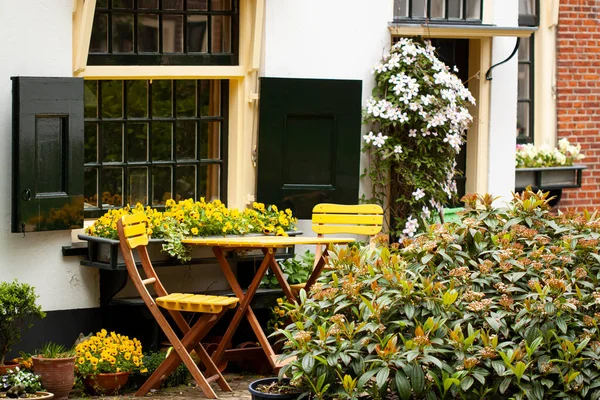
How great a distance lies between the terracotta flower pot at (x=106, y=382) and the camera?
757 centimetres

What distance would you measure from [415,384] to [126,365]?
9.44 feet

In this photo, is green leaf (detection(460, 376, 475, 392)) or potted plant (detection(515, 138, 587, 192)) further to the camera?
potted plant (detection(515, 138, 587, 192))

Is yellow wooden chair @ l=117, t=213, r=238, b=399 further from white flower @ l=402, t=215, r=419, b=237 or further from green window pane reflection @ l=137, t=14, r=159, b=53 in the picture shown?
white flower @ l=402, t=215, r=419, b=237

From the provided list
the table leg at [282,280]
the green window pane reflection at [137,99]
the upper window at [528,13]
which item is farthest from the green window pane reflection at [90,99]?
the upper window at [528,13]

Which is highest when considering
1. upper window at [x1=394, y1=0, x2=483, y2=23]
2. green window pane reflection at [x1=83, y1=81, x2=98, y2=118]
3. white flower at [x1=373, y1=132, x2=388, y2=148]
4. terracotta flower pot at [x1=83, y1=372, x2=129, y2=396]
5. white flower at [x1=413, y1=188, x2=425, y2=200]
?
upper window at [x1=394, y1=0, x2=483, y2=23]

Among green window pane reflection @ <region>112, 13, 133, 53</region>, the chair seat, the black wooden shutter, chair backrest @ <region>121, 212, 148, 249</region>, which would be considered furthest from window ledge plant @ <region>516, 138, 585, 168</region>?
the chair seat

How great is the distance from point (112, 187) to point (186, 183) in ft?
1.98

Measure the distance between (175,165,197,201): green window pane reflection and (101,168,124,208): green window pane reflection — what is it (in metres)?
0.45

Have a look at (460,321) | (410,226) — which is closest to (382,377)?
(460,321)

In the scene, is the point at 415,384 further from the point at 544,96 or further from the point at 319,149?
the point at 544,96

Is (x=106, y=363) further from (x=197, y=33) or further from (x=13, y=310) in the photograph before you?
(x=197, y=33)

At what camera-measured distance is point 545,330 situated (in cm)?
550

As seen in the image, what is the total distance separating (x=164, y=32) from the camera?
854 cm

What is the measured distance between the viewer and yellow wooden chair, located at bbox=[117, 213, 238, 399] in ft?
23.8
